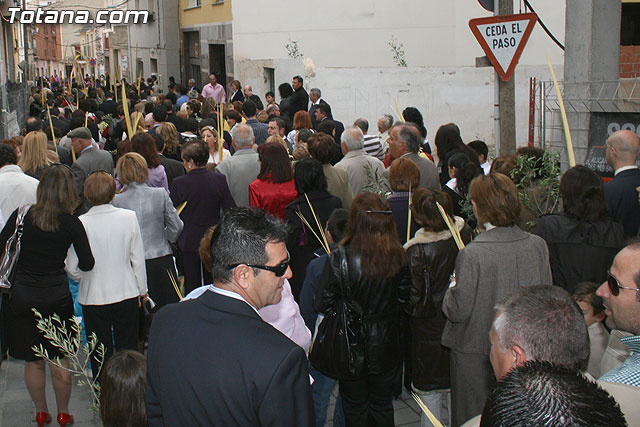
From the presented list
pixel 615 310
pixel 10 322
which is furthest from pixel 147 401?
pixel 10 322

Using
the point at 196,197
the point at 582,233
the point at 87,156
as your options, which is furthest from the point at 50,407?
the point at 582,233

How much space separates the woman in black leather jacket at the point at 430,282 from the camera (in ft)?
14.8

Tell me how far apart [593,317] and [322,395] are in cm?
172

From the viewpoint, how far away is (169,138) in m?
8.30

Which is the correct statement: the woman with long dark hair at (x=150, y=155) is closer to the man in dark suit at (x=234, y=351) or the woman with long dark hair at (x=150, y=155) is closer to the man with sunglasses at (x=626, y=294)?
the man in dark suit at (x=234, y=351)

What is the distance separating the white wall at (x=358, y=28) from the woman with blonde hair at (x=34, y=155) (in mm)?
14625

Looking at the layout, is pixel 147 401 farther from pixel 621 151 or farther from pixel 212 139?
pixel 212 139

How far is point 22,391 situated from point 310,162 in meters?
2.93

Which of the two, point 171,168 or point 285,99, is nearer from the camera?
point 171,168

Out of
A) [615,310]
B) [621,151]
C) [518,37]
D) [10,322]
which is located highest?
[518,37]

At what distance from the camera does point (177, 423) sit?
8.11 ft

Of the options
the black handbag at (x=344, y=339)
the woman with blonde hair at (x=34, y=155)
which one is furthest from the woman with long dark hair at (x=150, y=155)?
the black handbag at (x=344, y=339)

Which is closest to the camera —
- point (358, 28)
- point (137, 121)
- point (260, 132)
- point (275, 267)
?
point (275, 267)

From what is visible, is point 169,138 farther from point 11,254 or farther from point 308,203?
point 11,254
